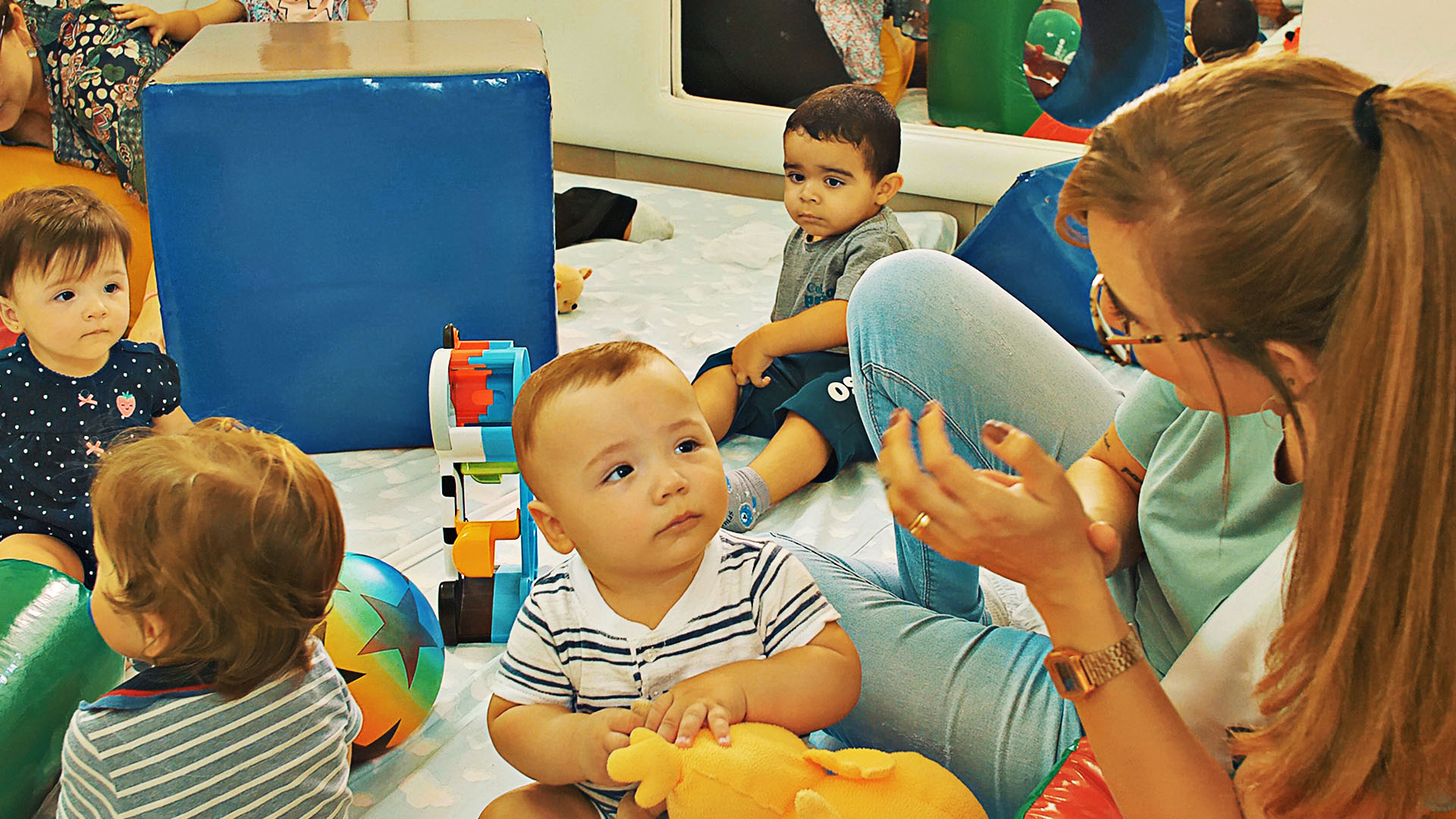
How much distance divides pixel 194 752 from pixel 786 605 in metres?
0.43

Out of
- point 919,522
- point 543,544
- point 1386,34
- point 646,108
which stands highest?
point 1386,34

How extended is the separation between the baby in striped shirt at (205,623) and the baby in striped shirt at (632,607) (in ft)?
0.51

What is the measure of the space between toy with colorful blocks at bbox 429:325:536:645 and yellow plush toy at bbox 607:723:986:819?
0.43 metres

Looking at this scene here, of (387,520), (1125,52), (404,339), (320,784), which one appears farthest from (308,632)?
(1125,52)

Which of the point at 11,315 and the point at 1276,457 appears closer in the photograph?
the point at 1276,457

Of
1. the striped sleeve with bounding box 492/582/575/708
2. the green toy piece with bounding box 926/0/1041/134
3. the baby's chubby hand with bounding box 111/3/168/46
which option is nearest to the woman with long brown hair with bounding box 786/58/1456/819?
the striped sleeve with bounding box 492/582/575/708

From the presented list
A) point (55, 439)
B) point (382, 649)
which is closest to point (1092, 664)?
point (382, 649)

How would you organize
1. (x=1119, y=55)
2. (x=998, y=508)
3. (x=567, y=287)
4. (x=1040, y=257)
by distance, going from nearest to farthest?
1. (x=998, y=508)
2. (x=1040, y=257)
3. (x=567, y=287)
4. (x=1119, y=55)

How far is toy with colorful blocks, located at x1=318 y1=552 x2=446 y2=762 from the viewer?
1.05 m

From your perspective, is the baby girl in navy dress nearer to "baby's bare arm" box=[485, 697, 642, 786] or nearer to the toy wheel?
the toy wheel

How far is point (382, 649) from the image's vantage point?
107 cm

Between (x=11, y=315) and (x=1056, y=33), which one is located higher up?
(x=1056, y=33)

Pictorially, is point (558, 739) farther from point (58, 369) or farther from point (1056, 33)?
point (1056, 33)

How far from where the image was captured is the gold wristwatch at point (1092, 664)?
2.13 feet
